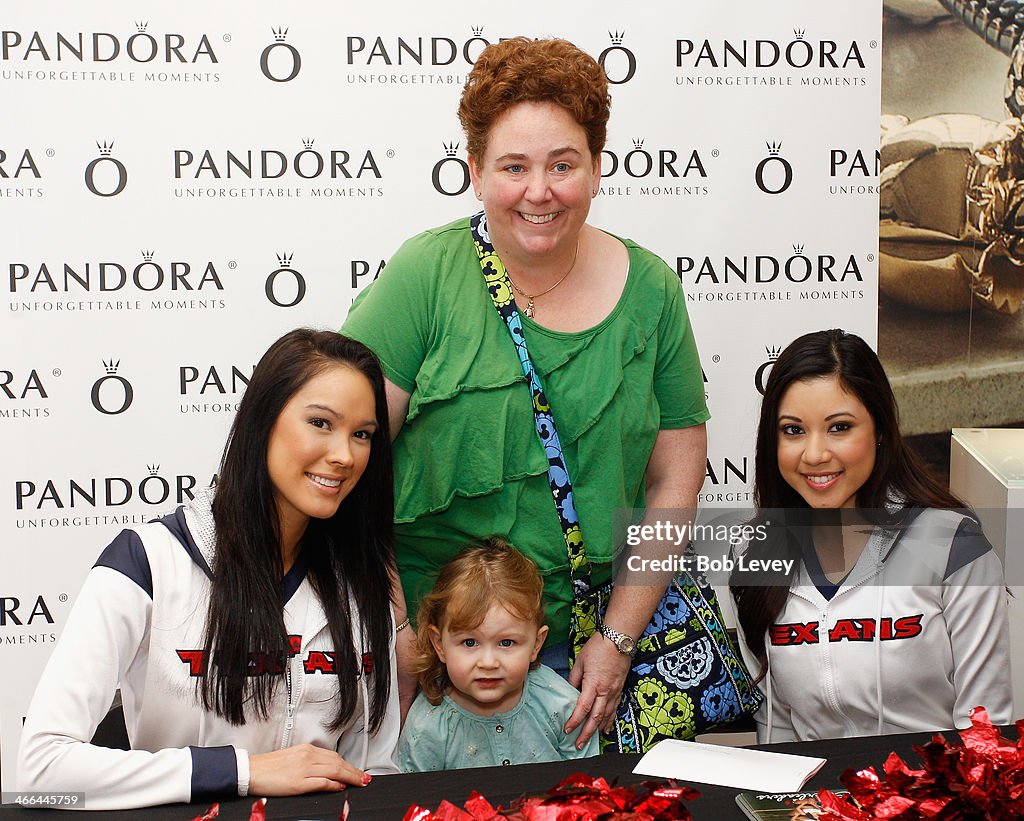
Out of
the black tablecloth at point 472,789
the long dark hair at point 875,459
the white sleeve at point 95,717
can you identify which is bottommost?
the black tablecloth at point 472,789

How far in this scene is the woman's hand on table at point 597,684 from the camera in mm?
2098

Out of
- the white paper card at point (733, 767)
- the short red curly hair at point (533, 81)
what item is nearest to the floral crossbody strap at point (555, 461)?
the short red curly hair at point (533, 81)

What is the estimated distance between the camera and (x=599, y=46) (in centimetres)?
301

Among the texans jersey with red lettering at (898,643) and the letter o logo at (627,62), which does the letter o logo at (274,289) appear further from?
the texans jersey with red lettering at (898,643)

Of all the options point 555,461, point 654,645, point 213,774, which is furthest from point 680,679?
point 213,774

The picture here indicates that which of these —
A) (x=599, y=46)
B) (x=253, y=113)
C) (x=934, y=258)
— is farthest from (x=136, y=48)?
(x=934, y=258)

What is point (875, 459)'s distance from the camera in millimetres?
2203

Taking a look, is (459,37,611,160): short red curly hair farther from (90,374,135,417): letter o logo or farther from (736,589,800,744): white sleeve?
(90,374,135,417): letter o logo

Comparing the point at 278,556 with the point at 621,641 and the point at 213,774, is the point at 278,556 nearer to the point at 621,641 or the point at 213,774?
the point at 213,774

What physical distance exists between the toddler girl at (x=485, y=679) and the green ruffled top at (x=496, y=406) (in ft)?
0.32

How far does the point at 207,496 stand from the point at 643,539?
855 millimetres

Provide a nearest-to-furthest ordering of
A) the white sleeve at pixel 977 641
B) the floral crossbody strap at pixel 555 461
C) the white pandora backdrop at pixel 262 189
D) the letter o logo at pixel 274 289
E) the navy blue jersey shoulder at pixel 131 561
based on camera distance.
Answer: the navy blue jersey shoulder at pixel 131 561 → the white sleeve at pixel 977 641 → the floral crossbody strap at pixel 555 461 → the white pandora backdrop at pixel 262 189 → the letter o logo at pixel 274 289

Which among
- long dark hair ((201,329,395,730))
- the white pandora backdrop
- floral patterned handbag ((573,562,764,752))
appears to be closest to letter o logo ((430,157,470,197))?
the white pandora backdrop

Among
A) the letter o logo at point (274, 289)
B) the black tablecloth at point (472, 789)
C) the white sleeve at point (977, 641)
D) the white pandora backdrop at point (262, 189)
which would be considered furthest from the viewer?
the letter o logo at point (274, 289)
